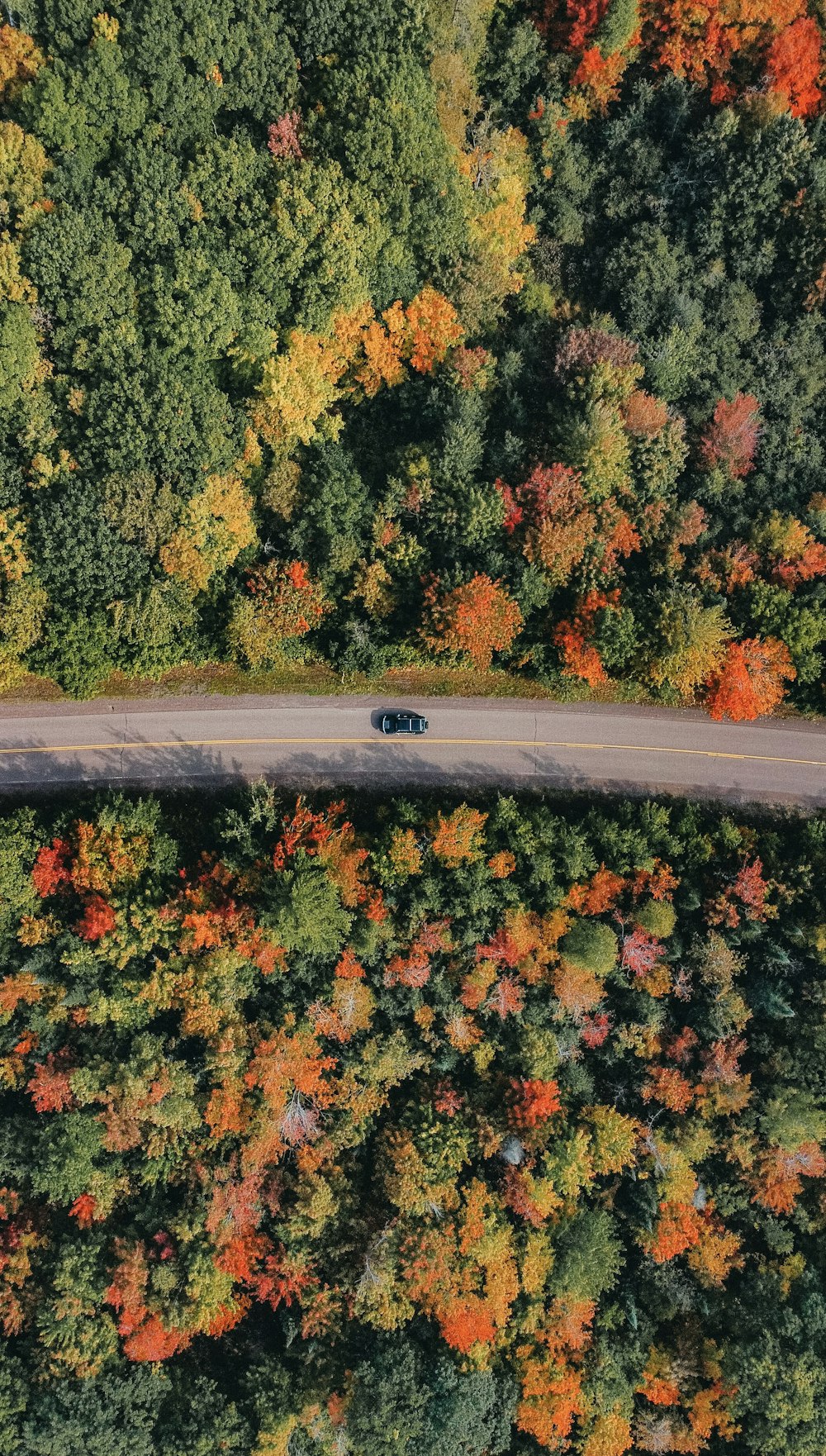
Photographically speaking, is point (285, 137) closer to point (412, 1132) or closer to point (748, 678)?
point (748, 678)

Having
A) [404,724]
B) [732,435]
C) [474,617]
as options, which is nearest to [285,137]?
[474,617]

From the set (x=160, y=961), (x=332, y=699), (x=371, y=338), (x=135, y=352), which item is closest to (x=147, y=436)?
(x=135, y=352)

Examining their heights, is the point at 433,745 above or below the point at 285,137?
below

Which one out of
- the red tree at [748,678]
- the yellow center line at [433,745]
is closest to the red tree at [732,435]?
the red tree at [748,678]

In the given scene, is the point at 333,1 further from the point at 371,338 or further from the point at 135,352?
the point at 135,352

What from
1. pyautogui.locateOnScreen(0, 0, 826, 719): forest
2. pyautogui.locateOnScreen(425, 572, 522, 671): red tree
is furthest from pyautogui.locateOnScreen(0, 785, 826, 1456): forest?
pyautogui.locateOnScreen(0, 0, 826, 719): forest

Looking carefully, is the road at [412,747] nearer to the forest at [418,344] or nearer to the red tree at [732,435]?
the forest at [418,344]
